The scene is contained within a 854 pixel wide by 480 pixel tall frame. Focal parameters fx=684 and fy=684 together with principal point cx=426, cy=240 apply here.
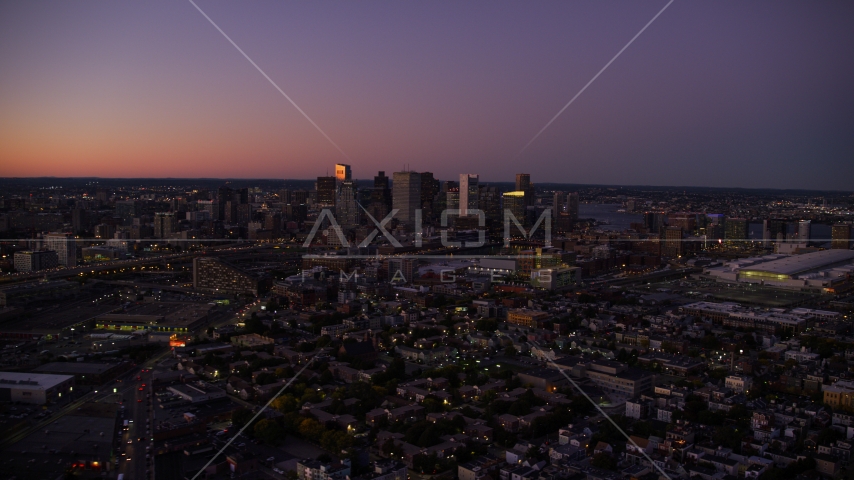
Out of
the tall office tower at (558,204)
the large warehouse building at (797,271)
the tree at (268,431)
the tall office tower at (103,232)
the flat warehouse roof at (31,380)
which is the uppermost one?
the tall office tower at (558,204)

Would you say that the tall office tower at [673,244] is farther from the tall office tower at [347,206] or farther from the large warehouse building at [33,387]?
the large warehouse building at [33,387]

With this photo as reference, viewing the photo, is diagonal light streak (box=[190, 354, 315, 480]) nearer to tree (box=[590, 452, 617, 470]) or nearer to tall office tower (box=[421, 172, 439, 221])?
tree (box=[590, 452, 617, 470])

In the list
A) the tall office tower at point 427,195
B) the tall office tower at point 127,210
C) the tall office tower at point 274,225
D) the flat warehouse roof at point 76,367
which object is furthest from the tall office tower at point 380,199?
the flat warehouse roof at point 76,367

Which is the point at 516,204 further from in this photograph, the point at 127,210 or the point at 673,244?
the point at 127,210

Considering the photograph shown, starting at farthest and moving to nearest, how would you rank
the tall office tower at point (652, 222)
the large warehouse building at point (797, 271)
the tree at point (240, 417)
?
the tall office tower at point (652, 222)
the large warehouse building at point (797, 271)
the tree at point (240, 417)

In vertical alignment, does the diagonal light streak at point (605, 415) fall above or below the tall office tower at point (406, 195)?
below

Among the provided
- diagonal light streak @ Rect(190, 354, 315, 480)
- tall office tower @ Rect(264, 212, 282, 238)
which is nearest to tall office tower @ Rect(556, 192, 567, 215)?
tall office tower @ Rect(264, 212, 282, 238)
